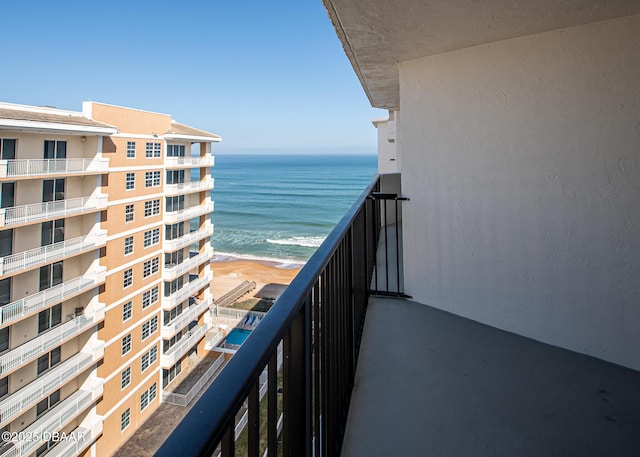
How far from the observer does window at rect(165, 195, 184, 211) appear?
1453cm

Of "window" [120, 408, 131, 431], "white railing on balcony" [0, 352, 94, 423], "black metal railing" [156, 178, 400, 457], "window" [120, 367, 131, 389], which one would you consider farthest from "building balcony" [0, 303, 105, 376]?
"black metal railing" [156, 178, 400, 457]

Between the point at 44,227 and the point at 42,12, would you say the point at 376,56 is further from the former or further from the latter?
the point at 42,12

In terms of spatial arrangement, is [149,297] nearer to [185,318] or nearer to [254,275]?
[185,318]

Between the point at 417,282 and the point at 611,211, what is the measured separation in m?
1.51

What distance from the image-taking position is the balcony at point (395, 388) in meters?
0.64

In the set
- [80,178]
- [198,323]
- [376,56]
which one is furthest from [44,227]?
[376,56]

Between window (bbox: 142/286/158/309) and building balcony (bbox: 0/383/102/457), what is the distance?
303 cm

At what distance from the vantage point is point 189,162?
1541cm

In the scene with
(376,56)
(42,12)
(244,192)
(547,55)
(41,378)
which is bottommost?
(41,378)

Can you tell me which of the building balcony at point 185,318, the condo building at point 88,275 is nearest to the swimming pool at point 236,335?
the building balcony at point 185,318

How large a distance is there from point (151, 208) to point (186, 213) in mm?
1724

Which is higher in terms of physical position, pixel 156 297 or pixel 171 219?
pixel 171 219

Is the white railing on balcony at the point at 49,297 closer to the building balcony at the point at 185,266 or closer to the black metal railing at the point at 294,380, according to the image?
the building balcony at the point at 185,266

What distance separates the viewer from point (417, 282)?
3.33 meters
